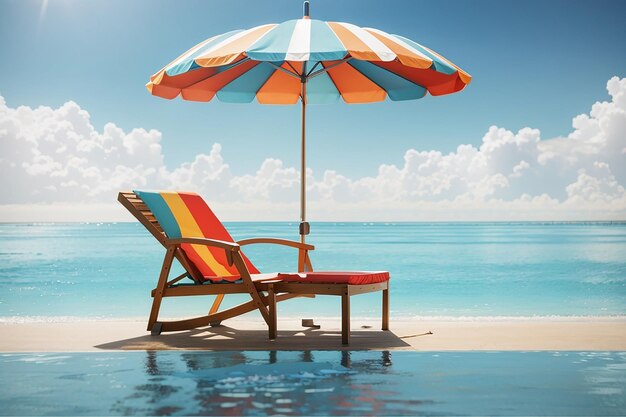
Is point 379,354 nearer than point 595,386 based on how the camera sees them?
No

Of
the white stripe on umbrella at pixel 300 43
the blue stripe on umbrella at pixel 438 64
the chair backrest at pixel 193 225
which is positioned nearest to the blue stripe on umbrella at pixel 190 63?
the white stripe on umbrella at pixel 300 43

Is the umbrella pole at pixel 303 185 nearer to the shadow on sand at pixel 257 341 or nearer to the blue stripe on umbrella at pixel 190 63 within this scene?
the shadow on sand at pixel 257 341

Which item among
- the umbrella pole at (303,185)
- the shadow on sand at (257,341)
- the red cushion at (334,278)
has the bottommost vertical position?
the shadow on sand at (257,341)

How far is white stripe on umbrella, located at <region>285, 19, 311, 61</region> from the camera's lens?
14.6 feet

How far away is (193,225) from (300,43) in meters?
1.33

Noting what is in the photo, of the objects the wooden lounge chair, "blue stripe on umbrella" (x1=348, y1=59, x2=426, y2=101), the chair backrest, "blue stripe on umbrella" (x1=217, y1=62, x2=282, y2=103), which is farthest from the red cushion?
"blue stripe on umbrella" (x1=217, y1=62, x2=282, y2=103)

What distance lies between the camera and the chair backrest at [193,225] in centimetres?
487

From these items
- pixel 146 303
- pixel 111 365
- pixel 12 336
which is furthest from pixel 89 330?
pixel 146 303

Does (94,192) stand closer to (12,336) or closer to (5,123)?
(5,123)

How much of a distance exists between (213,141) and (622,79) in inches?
957

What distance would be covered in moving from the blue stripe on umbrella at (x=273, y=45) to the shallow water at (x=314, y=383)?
1.62 m

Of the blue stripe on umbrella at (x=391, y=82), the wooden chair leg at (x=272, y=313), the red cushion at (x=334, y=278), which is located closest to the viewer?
the red cushion at (x=334, y=278)

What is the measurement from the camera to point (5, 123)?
46.5m

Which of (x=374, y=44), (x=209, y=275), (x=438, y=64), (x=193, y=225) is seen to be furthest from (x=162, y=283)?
(x=438, y=64)
